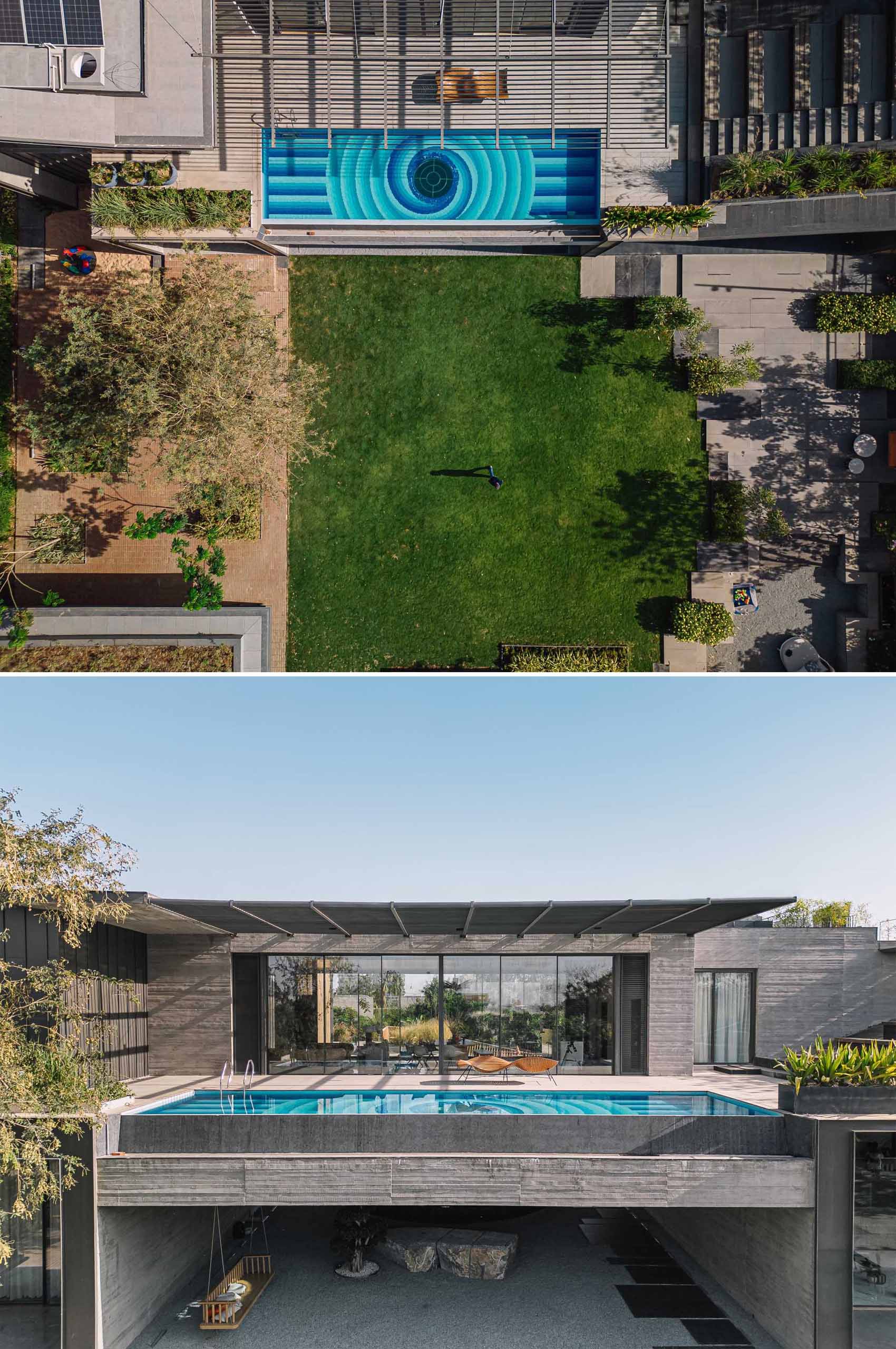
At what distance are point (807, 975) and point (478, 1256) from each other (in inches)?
367

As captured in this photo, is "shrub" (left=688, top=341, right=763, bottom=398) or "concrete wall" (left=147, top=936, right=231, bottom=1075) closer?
"shrub" (left=688, top=341, right=763, bottom=398)

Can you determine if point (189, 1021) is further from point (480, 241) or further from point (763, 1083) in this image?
point (480, 241)

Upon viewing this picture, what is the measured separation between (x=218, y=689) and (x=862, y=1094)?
12.0 m

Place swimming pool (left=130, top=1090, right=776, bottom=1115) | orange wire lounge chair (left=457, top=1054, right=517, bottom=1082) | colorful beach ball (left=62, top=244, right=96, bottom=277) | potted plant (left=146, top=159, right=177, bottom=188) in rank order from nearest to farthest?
swimming pool (left=130, top=1090, right=776, bottom=1115)
potted plant (left=146, top=159, right=177, bottom=188)
colorful beach ball (left=62, top=244, right=96, bottom=277)
orange wire lounge chair (left=457, top=1054, right=517, bottom=1082)

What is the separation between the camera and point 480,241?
14.8 m

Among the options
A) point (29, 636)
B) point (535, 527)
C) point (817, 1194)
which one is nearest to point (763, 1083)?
point (817, 1194)

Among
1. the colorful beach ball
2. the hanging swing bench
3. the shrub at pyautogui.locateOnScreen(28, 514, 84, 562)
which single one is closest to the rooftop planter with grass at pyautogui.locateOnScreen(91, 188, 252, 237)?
the colorful beach ball

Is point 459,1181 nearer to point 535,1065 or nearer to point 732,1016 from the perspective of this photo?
point 535,1065

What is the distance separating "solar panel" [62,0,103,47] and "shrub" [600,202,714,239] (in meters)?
8.22

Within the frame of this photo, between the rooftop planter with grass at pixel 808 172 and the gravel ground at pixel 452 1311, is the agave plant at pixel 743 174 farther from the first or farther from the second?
the gravel ground at pixel 452 1311

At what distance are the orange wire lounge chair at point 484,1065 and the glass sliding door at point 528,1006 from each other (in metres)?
0.76

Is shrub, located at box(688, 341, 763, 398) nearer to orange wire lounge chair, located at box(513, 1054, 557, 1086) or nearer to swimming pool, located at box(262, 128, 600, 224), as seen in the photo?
swimming pool, located at box(262, 128, 600, 224)

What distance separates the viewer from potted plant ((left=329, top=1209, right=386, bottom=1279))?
14953 mm

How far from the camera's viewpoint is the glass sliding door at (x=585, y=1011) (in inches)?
751
